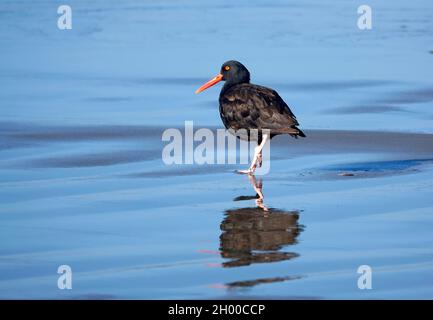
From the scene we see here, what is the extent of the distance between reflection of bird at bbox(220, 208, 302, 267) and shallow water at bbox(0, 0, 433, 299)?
0.07 ft

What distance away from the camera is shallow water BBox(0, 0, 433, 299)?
7.39 m

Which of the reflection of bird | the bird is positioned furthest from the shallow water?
the bird

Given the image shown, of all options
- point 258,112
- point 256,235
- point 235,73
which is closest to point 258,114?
point 258,112

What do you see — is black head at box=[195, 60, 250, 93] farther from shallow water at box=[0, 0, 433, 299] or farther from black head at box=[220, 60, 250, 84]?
shallow water at box=[0, 0, 433, 299]

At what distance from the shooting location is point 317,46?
19656 millimetres

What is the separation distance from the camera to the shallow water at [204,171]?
7387 mm

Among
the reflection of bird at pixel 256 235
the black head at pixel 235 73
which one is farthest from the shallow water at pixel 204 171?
the black head at pixel 235 73

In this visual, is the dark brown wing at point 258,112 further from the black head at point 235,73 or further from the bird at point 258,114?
the black head at point 235,73

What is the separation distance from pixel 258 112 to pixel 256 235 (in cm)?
309

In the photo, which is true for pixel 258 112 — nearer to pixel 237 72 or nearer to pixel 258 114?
pixel 258 114

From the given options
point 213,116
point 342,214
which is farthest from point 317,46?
point 342,214

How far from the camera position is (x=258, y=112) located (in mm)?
11203
